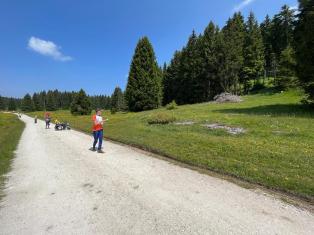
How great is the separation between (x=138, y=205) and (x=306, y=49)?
2062 centimetres

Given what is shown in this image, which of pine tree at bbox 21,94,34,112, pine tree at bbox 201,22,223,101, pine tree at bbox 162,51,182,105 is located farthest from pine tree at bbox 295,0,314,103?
pine tree at bbox 21,94,34,112

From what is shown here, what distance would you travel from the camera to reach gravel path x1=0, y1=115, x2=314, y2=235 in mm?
4910

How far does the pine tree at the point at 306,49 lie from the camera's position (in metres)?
20.3

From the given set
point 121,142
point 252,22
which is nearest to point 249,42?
point 252,22

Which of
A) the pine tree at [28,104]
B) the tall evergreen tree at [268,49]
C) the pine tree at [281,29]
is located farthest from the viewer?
the pine tree at [28,104]

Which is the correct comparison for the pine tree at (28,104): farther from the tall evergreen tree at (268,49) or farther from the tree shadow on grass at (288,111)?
the tree shadow on grass at (288,111)

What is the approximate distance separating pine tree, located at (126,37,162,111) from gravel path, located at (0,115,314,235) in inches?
1633

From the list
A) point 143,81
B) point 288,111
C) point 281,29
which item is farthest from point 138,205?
point 281,29

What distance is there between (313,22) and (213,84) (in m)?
38.1

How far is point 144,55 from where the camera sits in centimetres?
5203

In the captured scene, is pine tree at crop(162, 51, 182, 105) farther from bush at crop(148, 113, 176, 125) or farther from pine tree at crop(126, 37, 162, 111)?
bush at crop(148, 113, 176, 125)

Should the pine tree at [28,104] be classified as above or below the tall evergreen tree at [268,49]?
below

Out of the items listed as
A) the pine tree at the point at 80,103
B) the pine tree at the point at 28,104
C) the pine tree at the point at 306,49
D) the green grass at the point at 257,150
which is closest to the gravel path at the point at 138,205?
the green grass at the point at 257,150

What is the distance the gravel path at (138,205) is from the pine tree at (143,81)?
4147 centimetres
